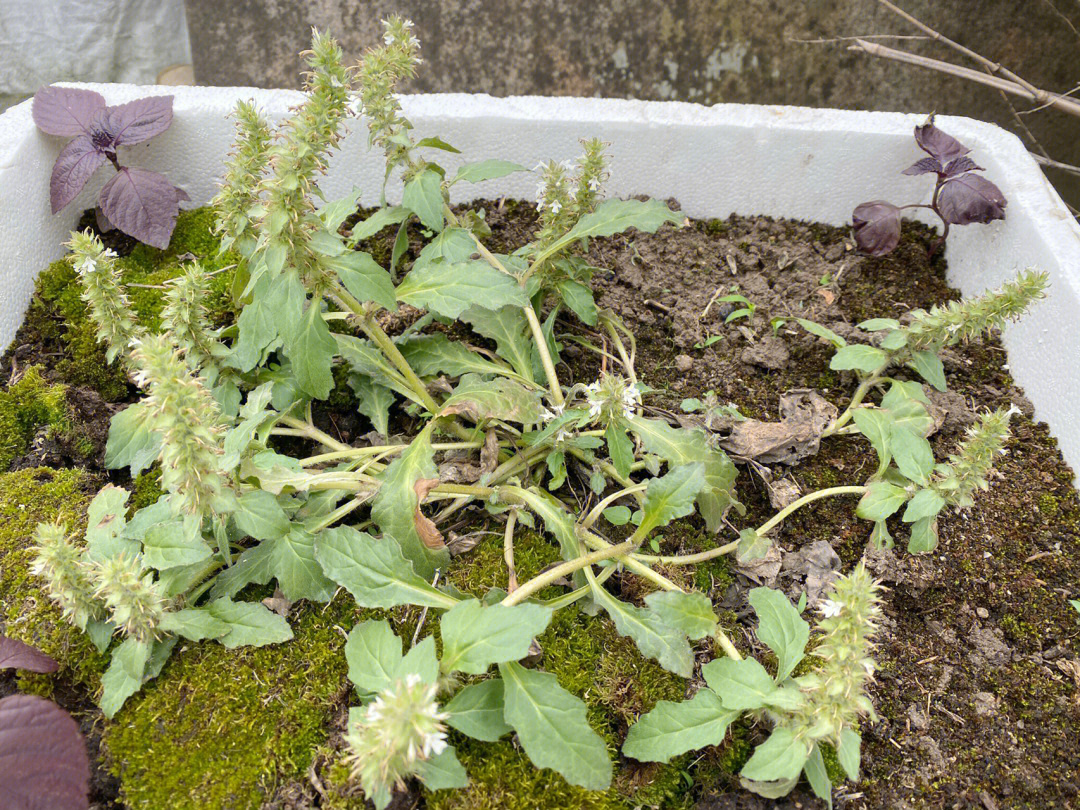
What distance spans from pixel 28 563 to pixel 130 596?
44 cm

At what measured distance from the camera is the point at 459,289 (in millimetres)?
1557

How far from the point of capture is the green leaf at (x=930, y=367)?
1.86 m

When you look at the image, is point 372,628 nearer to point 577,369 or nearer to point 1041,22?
point 577,369

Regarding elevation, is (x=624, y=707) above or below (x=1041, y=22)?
below

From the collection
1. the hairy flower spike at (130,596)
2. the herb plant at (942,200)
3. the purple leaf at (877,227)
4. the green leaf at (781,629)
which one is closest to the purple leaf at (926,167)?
the herb plant at (942,200)

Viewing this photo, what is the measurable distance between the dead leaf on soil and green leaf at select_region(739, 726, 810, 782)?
70 cm

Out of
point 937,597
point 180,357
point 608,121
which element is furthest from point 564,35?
point 937,597

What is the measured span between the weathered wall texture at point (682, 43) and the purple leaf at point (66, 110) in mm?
1153

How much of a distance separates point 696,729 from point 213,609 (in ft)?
2.93

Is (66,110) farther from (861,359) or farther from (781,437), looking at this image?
(861,359)

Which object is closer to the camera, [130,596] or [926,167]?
[130,596]

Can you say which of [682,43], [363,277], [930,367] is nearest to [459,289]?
[363,277]

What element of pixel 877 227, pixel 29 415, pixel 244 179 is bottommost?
pixel 29 415

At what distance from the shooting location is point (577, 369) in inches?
81.0
